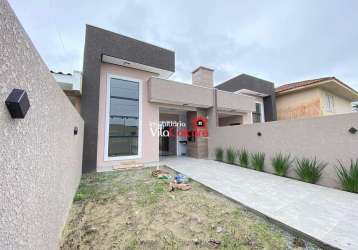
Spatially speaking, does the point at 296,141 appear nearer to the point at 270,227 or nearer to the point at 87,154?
the point at 270,227

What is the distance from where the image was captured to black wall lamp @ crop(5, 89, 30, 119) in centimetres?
100

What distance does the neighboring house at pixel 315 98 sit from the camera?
36.9 feet

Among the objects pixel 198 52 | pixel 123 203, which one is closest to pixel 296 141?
pixel 123 203

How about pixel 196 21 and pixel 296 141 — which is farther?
pixel 196 21

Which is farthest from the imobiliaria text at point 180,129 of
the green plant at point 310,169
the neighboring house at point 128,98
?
the green plant at point 310,169

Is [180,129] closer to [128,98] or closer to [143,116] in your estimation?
[143,116]

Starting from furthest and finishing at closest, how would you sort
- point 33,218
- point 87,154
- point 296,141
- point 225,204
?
1. point 87,154
2. point 296,141
3. point 225,204
4. point 33,218

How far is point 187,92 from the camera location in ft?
29.6

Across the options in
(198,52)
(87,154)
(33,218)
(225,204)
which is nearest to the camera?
(33,218)

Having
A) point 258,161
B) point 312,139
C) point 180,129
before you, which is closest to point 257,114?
point 180,129

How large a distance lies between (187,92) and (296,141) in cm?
584

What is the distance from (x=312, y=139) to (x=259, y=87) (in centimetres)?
894

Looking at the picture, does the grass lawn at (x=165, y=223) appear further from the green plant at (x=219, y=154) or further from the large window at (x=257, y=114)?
the large window at (x=257, y=114)

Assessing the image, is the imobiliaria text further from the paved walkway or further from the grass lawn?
the grass lawn
